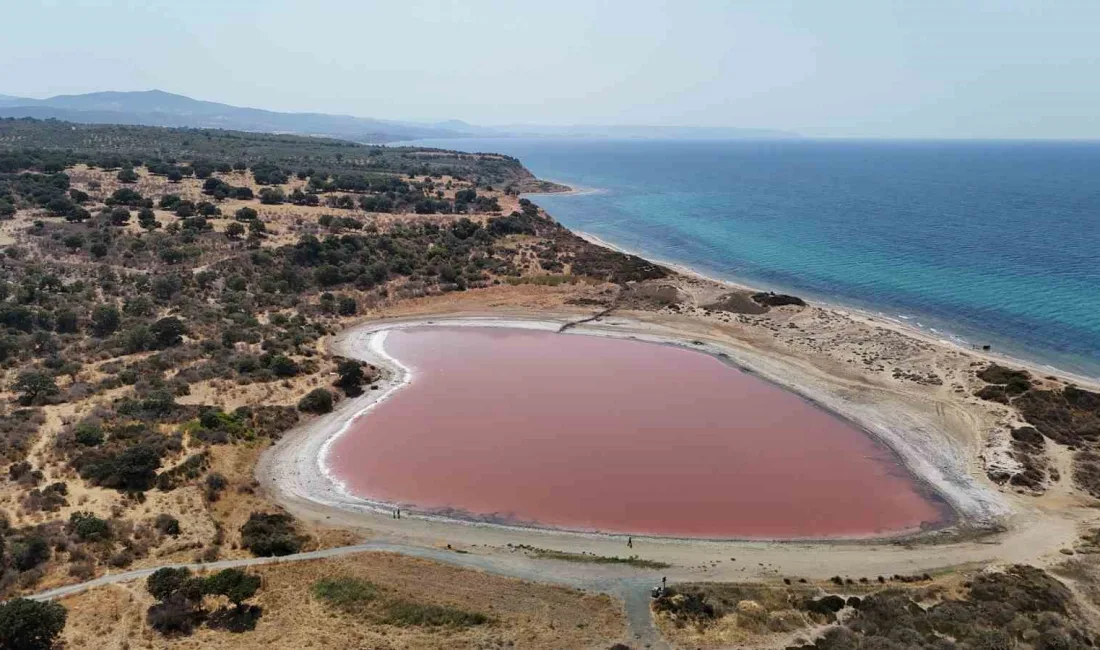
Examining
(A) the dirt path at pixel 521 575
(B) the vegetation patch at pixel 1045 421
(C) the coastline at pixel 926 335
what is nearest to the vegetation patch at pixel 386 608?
(A) the dirt path at pixel 521 575

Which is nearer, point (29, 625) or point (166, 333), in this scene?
point (29, 625)

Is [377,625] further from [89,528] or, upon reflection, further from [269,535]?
[89,528]

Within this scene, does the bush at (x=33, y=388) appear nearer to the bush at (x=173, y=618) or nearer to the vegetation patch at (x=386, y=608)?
the bush at (x=173, y=618)

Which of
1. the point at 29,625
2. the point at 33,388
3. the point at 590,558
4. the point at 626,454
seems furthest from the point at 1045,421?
the point at 33,388

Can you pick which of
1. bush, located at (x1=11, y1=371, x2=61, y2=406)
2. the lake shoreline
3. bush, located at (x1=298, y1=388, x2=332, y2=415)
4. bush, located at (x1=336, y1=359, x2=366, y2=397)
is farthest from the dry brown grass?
bush, located at (x1=336, y1=359, x2=366, y2=397)

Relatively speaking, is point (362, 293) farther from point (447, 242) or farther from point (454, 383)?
point (454, 383)

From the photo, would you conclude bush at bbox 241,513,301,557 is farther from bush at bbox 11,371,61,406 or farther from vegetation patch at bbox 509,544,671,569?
bush at bbox 11,371,61,406

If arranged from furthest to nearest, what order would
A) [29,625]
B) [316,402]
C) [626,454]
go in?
[316,402] < [626,454] < [29,625]
